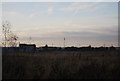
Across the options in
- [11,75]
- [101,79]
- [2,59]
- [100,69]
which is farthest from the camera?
[2,59]

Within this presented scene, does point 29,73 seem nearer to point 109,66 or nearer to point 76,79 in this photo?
point 76,79

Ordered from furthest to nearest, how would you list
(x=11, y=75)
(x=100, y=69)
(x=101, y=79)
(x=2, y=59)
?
(x=2, y=59) < (x=100, y=69) < (x=11, y=75) < (x=101, y=79)

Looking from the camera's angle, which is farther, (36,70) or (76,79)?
(36,70)

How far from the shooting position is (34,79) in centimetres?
988

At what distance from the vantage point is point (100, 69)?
1117cm

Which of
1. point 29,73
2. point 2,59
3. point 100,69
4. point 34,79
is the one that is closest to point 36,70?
point 29,73

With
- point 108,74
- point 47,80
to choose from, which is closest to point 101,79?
point 108,74

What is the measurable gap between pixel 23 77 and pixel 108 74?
4155 millimetres

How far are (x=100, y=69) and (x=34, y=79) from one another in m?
3.54

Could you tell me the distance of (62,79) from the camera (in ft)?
32.6

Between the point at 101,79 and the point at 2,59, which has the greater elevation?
the point at 2,59

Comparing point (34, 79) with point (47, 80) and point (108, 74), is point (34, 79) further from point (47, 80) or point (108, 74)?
point (108, 74)

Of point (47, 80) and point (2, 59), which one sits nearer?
point (47, 80)

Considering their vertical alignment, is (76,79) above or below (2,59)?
below
